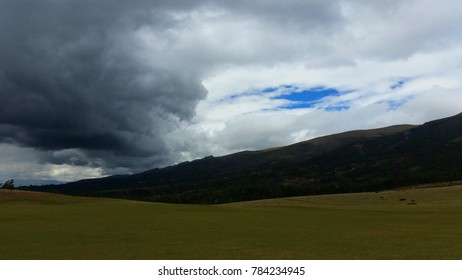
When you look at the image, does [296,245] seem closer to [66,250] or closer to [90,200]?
[66,250]

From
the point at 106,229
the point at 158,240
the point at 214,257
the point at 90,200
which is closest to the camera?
the point at 214,257

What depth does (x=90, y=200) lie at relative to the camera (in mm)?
89375

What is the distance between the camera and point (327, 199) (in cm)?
13925

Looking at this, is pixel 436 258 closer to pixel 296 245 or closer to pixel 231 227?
pixel 296 245

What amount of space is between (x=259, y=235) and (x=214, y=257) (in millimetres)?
12032

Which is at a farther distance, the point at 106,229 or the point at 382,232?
the point at 106,229

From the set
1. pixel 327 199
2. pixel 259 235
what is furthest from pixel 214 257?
pixel 327 199

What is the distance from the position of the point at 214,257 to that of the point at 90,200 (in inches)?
2816

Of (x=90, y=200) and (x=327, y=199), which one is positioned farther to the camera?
(x=327, y=199)
